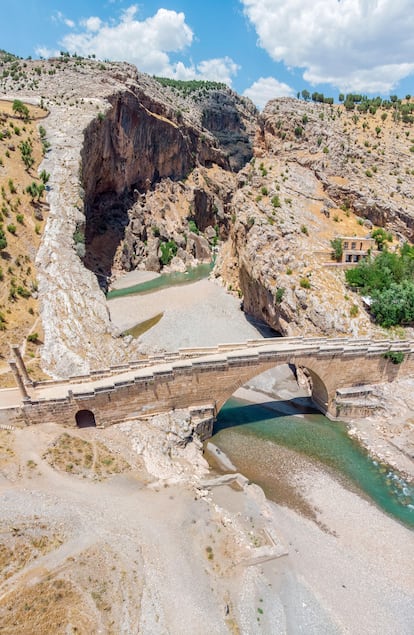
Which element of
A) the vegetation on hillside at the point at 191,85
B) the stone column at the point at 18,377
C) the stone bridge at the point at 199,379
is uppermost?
the vegetation on hillside at the point at 191,85

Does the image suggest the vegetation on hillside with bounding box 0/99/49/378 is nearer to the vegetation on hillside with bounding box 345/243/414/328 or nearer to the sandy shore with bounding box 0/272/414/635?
the sandy shore with bounding box 0/272/414/635

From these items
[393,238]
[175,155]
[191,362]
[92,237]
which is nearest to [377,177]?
[393,238]

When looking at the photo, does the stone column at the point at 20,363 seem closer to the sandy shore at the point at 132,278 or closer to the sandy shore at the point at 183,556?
the sandy shore at the point at 183,556

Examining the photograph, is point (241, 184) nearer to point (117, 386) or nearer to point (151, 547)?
point (117, 386)

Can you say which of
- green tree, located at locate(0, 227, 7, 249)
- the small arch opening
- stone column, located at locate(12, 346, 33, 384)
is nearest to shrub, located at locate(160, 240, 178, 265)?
green tree, located at locate(0, 227, 7, 249)

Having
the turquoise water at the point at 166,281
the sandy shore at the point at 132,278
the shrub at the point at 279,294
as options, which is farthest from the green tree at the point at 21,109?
the shrub at the point at 279,294

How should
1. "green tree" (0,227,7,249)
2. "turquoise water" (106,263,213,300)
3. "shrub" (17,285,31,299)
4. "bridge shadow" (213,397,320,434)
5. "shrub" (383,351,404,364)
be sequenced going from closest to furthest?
1. "bridge shadow" (213,397,320,434)
2. "shrub" (383,351,404,364)
3. "shrub" (17,285,31,299)
4. "green tree" (0,227,7,249)
5. "turquoise water" (106,263,213,300)
